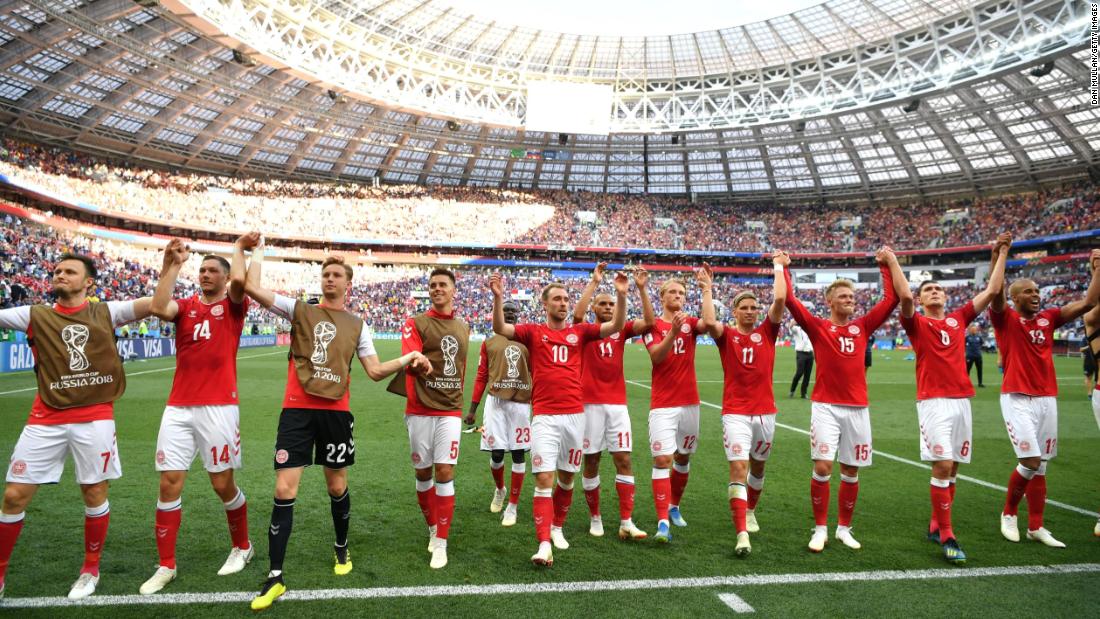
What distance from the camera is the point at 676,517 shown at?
595 centimetres

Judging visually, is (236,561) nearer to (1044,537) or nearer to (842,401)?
(842,401)

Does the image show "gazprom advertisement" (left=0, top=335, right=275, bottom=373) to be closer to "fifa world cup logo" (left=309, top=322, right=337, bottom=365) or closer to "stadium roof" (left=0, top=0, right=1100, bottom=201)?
"fifa world cup logo" (left=309, top=322, right=337, bottom=365)

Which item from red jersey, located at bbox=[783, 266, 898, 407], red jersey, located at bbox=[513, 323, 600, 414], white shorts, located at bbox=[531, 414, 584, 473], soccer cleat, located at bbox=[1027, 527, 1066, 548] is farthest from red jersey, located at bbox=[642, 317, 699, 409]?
soccer cleat, located at bbox=[1027, 527, 1066, 548]

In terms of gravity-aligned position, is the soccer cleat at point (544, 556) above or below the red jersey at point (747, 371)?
below

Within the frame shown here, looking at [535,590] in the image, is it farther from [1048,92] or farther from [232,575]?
[1048,92]

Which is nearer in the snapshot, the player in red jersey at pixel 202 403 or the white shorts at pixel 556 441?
the player in red jersey at pixel 202 403

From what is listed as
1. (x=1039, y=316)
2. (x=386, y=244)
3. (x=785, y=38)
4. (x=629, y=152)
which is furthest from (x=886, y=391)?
(x=386, y=244)

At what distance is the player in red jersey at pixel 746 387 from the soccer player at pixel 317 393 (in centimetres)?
275

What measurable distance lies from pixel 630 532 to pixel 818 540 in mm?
1584

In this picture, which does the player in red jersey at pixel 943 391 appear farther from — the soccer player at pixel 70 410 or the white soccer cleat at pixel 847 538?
the soccer player at pixel 70 410

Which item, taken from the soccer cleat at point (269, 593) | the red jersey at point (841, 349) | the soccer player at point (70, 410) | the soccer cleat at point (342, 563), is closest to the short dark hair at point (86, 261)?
the soccer player at point (70, 410)

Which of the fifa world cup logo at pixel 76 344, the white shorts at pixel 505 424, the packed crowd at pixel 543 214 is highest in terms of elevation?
the packed crowd at pixel 543 214

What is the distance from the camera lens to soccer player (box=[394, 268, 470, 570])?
5023mm

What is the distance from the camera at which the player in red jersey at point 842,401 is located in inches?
211
